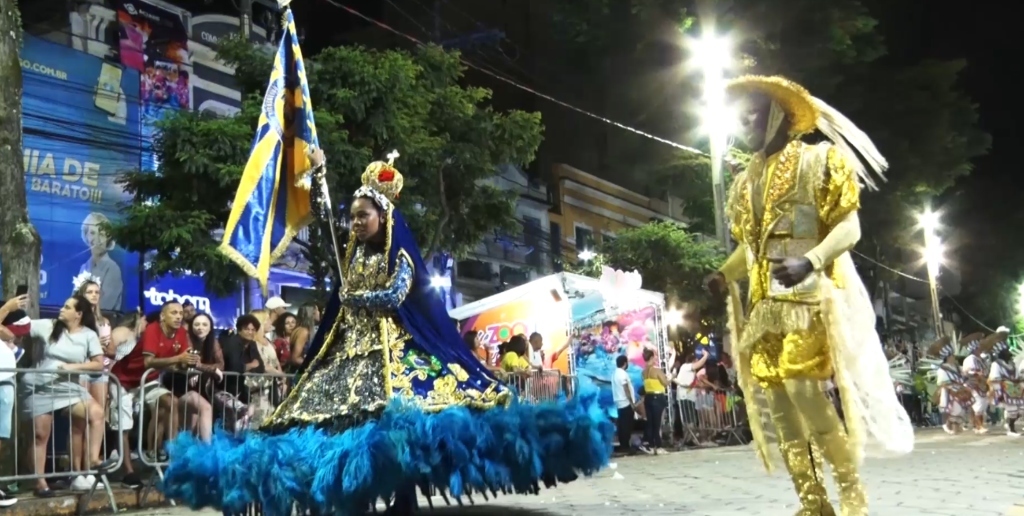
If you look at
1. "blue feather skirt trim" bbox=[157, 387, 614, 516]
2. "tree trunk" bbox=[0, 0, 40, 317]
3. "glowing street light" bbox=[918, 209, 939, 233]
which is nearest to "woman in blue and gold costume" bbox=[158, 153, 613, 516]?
"blue feather skirt trim" bbox=[157, 387, 614, 516]

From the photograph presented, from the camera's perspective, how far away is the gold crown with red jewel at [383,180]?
5184 mm

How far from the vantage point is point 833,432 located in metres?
3.73

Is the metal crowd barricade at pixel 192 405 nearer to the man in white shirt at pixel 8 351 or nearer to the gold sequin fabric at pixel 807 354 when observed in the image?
the man in white shirt at pixel 8 351

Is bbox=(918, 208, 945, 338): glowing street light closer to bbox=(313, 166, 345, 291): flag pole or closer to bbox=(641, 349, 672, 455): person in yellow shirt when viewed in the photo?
bbox=(641, 349, 672, 455): person in yellow shirt

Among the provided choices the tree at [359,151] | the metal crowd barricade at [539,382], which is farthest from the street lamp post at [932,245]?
the metal crowd barricade at [539,382]

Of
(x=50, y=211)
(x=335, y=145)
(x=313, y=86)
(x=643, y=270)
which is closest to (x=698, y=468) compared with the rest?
(x=335, y=145)

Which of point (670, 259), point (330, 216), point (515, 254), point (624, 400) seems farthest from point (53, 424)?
point (515, 254)

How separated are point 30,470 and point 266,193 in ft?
10.4

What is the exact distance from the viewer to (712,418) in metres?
14.5

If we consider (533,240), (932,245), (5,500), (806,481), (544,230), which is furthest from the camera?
(932,245)

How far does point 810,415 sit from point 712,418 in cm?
1109

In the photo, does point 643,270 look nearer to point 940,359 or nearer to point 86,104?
point 940,359

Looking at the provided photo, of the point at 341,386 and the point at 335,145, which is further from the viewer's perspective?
the point at 335,145

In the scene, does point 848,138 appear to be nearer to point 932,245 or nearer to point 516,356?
point 516,356
